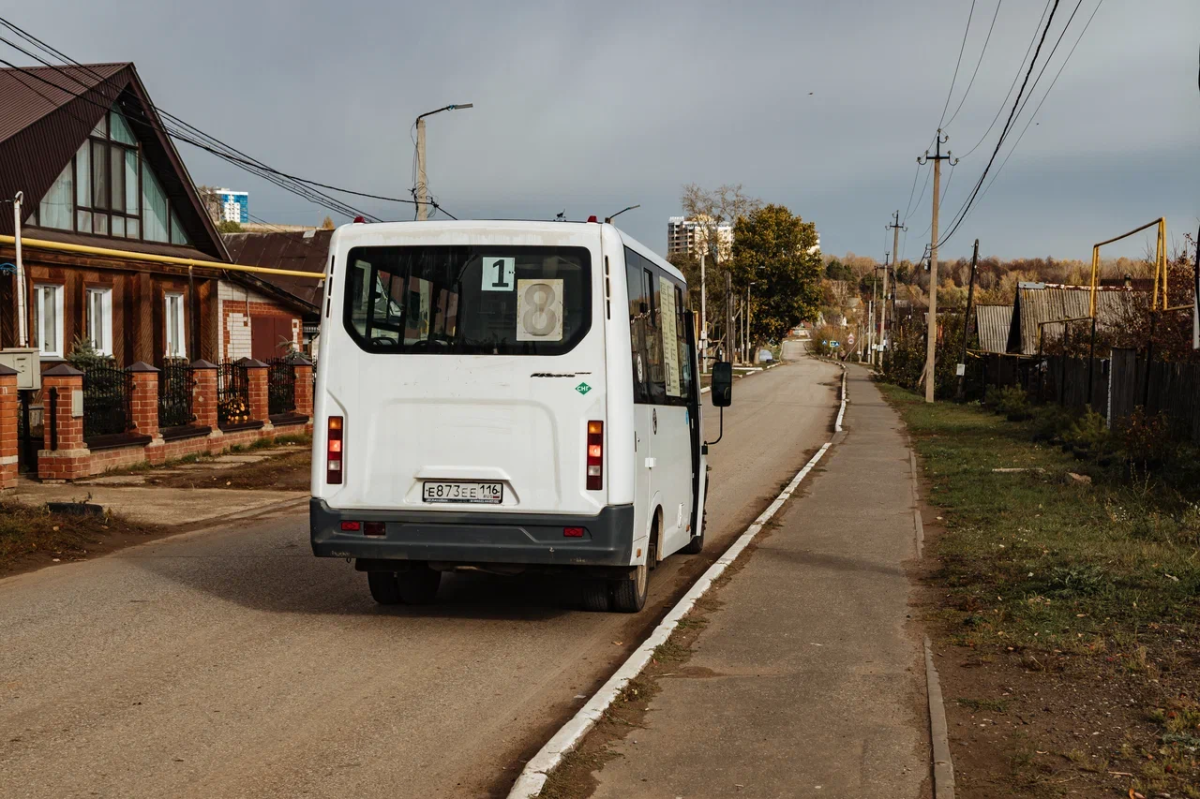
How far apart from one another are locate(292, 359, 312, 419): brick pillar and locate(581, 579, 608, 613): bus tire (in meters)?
17.4

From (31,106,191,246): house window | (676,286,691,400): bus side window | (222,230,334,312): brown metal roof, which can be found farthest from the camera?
(222,230,334,312): brown metal roof

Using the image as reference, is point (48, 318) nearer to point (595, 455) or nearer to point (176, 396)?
point (176, 396)

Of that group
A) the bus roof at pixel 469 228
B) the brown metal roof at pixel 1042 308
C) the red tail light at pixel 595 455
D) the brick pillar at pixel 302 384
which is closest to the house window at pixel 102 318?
the brick pillar at pixel 302 384

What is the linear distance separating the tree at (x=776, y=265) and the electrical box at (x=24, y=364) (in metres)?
75.5

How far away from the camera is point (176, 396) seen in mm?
21297

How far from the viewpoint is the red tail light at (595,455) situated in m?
7.64

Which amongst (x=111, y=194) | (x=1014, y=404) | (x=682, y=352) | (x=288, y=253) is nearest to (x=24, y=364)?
(x=682, y=352)

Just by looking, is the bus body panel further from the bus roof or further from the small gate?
the small gate

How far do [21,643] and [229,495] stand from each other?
29.1ft

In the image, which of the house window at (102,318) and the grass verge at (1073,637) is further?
the house window at (102,318)

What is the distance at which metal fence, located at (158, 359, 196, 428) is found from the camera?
68.8 ft

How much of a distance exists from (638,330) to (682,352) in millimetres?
2119

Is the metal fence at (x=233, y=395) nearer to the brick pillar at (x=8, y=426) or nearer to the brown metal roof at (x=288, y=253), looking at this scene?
the brick pillar at (x=8, y=426)

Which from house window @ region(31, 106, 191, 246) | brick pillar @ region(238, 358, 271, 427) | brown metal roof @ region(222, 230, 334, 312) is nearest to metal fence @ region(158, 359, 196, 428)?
brick pillar @ region(238, 358, 271, 427)
